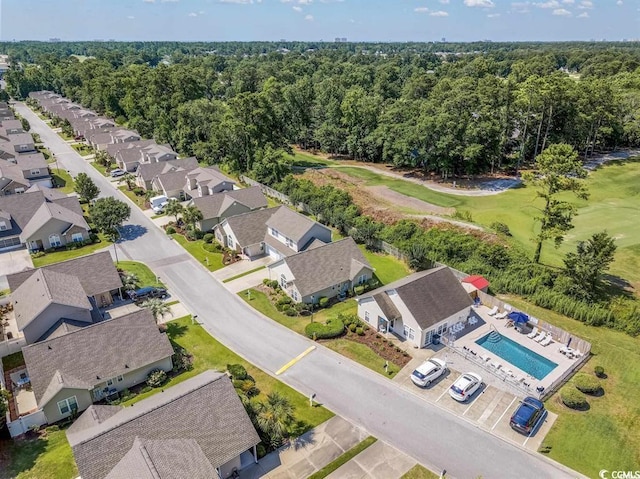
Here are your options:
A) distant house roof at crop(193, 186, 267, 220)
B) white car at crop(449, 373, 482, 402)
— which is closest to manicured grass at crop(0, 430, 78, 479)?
white car at crop(449, 373, 482, 402)

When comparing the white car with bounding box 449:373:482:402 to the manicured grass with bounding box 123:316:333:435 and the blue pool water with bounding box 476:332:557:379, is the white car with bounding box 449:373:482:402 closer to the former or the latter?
the blue pool water with bounding box 476:332:557:379

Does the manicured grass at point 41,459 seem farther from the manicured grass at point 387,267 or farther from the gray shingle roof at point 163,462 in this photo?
the manicured grass at point 387,267

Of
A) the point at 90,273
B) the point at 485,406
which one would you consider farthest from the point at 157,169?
the point at 485,406

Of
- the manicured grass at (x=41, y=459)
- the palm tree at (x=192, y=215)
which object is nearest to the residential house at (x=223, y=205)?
the palm tree at (x=192, y=215)

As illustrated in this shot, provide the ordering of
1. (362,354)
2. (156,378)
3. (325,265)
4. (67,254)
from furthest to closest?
(67,254), (325,265), (362,354), (156,378)

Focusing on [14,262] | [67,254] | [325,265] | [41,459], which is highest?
[325,265]

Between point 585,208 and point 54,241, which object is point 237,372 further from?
point 585,208

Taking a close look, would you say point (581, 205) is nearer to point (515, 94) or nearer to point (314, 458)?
point (515, 94)
